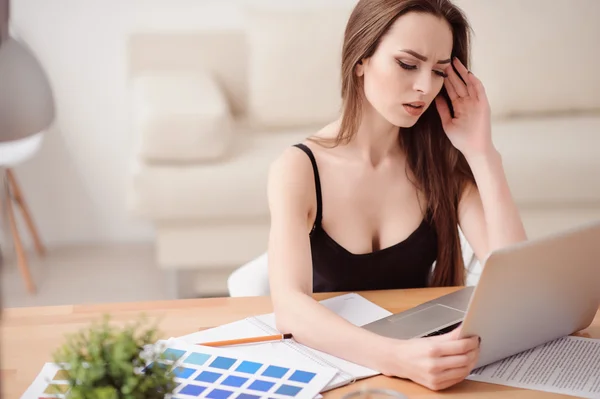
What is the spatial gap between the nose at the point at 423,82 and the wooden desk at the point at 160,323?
1.18 feet

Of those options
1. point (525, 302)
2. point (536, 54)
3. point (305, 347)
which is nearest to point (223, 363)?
point (305, 347)

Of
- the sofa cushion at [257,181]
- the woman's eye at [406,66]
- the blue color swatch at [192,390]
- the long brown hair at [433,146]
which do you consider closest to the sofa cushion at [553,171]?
the sofa cushion at [257,181]

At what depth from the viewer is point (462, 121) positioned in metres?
1.72

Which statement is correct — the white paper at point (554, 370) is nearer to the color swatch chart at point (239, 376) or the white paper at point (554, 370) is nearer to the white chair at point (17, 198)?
the color swatch chart at point (239, 376)

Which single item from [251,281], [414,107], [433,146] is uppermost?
[414,107]

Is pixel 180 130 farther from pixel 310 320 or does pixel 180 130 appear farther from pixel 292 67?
pixel 310 320

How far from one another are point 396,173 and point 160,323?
24.6 inches

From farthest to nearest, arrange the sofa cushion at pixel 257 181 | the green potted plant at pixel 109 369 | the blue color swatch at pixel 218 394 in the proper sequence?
the sofa cushion at pixel 257 181 → the blue color swatch at pixel 218 394 → the green potted plant at pixel 109 369

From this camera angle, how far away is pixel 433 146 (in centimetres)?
178

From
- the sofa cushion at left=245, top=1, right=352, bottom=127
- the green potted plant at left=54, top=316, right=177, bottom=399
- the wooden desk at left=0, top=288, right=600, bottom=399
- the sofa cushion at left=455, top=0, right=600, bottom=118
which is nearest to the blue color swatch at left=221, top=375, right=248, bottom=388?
the wooden desk at left=0, top=288, right=600, bottom=399

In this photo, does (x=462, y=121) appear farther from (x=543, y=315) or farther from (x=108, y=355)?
(x=108, y=355)

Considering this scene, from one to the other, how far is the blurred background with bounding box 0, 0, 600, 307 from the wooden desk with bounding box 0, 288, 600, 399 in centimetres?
160

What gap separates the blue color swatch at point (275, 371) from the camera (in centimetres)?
119

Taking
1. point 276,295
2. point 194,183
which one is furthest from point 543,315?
point 194,183
